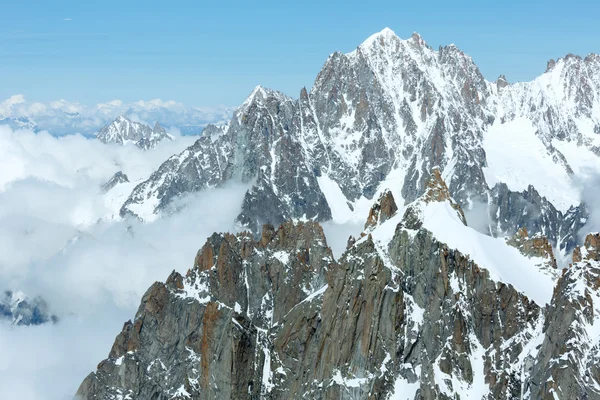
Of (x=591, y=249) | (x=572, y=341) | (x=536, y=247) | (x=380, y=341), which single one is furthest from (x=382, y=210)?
(x=572, y=341)

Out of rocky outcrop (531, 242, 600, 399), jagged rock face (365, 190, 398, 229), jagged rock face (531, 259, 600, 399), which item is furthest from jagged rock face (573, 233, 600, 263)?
jagged rock face (365, 190, 398, 229)

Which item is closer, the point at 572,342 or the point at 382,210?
the point at 572,342

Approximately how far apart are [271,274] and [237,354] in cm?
4172

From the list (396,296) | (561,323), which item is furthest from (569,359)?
(396,296)

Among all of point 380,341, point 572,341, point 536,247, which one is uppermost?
point 536,247

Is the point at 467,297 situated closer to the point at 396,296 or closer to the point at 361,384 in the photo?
the point at 396,296

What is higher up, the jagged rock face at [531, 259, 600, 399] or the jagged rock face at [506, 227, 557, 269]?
the jagged rock face at [506, 227, 557, 269]

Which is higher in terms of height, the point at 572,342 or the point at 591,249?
the point at 591,249

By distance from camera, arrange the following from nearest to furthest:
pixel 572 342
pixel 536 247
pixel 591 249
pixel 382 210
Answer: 1. pixel 572 342
2. pixel 591 249
3. pixel 536 247
4. pixel 382 210

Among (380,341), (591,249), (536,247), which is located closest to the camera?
(591,249)

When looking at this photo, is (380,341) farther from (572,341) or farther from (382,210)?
(382,210)

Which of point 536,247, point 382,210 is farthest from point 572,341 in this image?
point 382,210

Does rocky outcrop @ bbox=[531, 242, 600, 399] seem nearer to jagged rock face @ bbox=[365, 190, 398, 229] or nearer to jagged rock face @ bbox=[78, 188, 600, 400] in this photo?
jagged rock face @ bbox=[78, 188, 600, 400]

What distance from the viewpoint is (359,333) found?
13138cm
